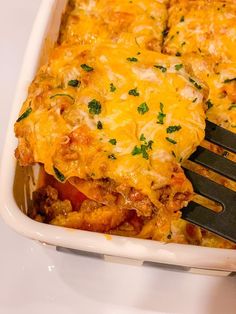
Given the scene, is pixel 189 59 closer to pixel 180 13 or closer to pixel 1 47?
pixel 180 13

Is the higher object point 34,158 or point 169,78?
point 169,78

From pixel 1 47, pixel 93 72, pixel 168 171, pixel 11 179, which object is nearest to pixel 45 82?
pixel 93 72

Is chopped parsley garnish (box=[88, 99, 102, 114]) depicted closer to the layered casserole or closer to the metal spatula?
the layered casserole

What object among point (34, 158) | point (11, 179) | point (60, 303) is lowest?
point (60, 303)

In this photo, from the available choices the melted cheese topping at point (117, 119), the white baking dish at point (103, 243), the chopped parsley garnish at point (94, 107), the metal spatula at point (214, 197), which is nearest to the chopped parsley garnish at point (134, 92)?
the melted cheese topping at point (117, 119)

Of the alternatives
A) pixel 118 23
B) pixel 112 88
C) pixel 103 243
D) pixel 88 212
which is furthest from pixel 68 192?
pixel 118 23

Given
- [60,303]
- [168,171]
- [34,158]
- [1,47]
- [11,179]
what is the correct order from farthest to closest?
[1,47] → [60,303] → [11,179] → [34,158] → [168,171]
